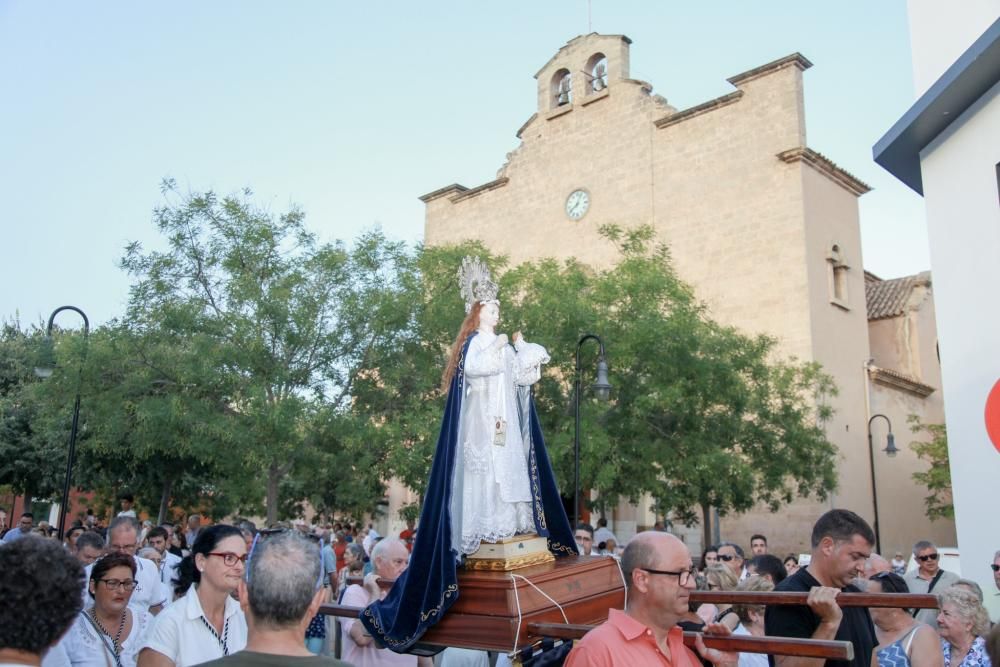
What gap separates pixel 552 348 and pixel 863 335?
13802 mm

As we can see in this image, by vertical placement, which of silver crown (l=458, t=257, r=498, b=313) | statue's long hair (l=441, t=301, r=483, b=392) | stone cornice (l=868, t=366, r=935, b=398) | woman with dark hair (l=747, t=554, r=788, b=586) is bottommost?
woman with dark hair (l=747, t=554, r=788, b=586)

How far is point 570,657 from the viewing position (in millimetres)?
3363

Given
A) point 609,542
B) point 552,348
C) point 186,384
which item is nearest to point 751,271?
point 552,348

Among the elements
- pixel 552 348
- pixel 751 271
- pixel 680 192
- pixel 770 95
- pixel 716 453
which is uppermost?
pixel 770 95

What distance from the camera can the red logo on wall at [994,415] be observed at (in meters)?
8.76

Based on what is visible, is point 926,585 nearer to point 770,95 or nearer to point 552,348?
point 552,348

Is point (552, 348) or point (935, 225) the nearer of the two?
point (935, 225)

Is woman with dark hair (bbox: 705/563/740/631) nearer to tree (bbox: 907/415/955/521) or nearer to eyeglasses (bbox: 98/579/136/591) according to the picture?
eyeglasses (bbox: 98/579/136/591)

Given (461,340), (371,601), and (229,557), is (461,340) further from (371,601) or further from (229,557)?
(229,557)

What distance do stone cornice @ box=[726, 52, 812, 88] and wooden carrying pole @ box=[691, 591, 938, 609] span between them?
78.2 ft

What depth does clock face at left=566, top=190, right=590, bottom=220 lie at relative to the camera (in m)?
29.1

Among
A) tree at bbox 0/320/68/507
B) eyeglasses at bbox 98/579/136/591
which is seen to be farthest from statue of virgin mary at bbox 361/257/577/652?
tree at bbox 0/320/68/507

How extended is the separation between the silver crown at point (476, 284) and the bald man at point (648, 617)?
10.0 ft

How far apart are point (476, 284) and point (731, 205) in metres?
21.0
